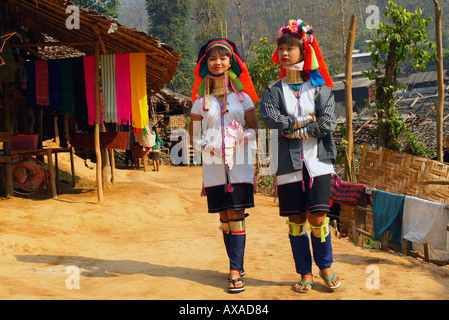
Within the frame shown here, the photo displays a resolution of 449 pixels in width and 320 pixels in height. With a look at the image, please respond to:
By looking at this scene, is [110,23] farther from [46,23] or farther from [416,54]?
[416,54]

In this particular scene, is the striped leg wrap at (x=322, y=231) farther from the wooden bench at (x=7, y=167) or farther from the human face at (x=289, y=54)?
the wooden bench at (x=7, y=167)

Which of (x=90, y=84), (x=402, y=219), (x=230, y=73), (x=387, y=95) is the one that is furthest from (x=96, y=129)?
(x=387, y=95)

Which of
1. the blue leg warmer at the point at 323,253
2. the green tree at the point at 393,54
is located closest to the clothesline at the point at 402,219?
the blue leg warmer at the point at 323,253

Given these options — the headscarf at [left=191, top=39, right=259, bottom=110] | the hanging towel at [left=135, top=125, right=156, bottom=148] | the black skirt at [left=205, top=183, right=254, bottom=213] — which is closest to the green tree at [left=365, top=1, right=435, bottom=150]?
the headscarf at [left=191, top=39, right=259, bottom=110]

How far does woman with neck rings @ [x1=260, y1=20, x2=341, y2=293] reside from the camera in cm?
352

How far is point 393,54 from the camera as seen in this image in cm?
1042

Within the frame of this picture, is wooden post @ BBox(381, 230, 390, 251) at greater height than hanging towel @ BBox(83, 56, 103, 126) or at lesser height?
lesser

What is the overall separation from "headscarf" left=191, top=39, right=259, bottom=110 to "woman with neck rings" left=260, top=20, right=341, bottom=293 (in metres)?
0.34

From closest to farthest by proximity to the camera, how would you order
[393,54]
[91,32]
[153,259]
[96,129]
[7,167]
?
[153,259] < [7,167] < [96,129] < [91,32] < [393,54]

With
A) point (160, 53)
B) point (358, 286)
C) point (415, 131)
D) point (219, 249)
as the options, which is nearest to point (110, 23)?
point (160, 53)

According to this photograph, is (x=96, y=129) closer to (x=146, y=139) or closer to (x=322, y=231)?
(x=322, y=231)

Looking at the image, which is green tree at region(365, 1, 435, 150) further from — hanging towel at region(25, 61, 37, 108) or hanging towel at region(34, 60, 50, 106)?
hanging towel at region(25, 61, 37, 108)

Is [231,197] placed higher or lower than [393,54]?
lower

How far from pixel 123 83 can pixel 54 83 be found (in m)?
1.35
